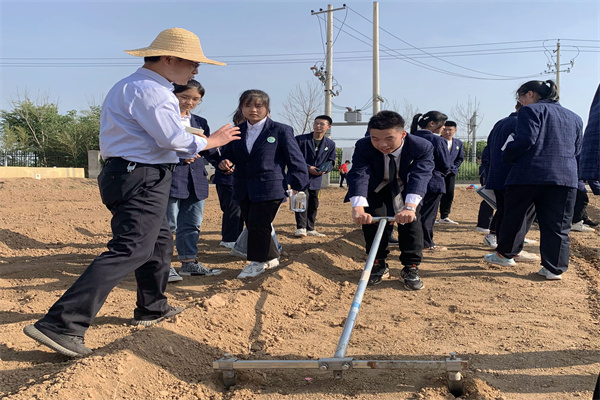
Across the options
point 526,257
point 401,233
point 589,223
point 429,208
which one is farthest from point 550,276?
point 589,223

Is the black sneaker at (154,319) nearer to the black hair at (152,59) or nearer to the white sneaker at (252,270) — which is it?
the white sneaker at (252,270)

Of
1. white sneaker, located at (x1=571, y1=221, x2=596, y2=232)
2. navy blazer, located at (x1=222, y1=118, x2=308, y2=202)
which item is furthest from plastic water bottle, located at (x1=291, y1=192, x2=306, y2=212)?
white sneaker, located at (x1=571, y1=221, x2=596, y2=232)

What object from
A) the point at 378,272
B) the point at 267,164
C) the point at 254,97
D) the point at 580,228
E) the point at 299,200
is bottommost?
the point at 580,228

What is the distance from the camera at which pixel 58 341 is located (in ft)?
8.30

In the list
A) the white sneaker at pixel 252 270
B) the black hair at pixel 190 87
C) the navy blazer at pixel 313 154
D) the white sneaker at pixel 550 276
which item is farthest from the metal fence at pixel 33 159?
the white sneaker at pixel 550 276

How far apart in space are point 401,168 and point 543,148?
1.42 metres

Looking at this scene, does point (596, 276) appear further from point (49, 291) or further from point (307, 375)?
point (49, 291)

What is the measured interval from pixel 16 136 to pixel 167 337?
3672 cm

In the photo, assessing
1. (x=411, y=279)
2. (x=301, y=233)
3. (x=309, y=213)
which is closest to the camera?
(x=411, y=279)

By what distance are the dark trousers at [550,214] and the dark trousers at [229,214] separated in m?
3.18

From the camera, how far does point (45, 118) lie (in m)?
35.8

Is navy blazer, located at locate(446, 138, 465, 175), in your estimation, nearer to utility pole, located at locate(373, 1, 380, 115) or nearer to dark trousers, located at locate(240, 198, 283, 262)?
dark trousers, located at locate(240, 198, 283, 262)

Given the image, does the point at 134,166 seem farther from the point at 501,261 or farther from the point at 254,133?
the point at 501,261

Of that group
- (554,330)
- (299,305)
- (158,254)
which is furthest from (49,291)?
(554,330)
